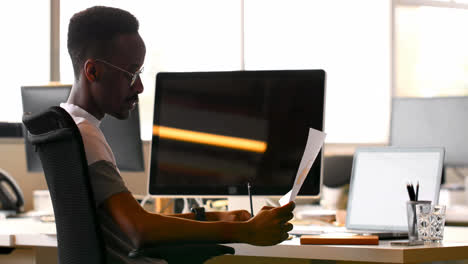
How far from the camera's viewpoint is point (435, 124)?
3.37 m

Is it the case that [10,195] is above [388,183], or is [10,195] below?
below

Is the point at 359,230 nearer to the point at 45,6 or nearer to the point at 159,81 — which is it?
the point at 159,81

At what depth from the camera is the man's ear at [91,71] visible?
1476 mm

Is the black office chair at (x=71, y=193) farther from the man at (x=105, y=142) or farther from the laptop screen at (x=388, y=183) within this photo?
the laptop screen at (x=388, y=183)

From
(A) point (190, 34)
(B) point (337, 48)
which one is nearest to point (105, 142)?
(A) point (190, 34)

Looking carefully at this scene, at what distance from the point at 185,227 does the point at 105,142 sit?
0.82 feet

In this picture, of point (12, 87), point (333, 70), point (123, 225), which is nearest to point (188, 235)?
point (123, 225)

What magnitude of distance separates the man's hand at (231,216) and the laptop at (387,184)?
0.74 feet

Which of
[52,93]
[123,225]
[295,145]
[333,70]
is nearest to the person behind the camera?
[123,225]

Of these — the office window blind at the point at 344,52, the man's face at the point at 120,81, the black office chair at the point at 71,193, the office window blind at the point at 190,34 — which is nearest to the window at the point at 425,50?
the office window blind at the point at 344,52

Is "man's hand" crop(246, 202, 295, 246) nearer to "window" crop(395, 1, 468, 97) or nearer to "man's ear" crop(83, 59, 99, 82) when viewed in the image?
"man's ear" crop(83, 59, 99, 82)

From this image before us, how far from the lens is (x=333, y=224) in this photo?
2252mm

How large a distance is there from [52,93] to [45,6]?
1071 mm

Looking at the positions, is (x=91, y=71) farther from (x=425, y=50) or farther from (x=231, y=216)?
(x=425, y=50)
